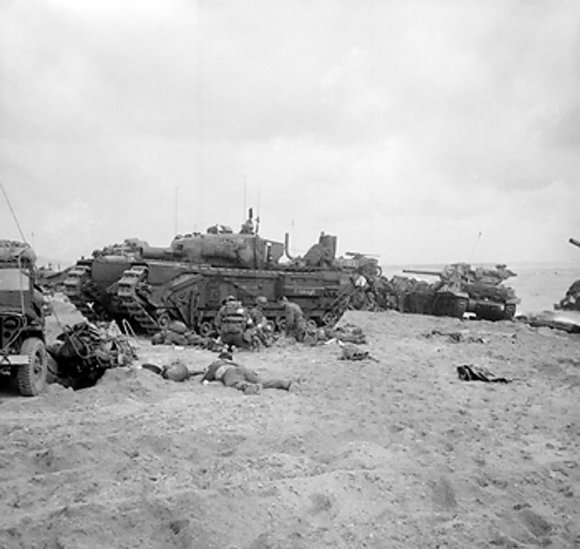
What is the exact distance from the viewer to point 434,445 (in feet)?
18.7

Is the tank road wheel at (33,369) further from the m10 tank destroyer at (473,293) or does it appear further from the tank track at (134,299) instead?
the m10 tank destroyer at (473,293)

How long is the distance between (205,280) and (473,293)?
11.2 metres

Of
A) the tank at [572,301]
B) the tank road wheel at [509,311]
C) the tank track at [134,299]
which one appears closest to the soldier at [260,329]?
the tank track at [134,299]

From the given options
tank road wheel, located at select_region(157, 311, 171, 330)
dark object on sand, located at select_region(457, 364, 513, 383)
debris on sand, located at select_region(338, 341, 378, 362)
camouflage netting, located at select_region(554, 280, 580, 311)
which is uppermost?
camouflage netting, located at select_region(554, 280, 580, 311)

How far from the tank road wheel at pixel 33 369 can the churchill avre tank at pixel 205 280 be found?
17.4ft

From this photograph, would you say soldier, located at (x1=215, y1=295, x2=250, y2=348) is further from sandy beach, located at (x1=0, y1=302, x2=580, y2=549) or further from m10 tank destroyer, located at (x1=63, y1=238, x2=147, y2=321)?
m10 tank destroyer, located at (x1=63, y1=238, x2=147, y2=321)

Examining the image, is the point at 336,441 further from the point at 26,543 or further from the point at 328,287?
the point at 328,287

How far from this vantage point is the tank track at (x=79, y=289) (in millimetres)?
14172

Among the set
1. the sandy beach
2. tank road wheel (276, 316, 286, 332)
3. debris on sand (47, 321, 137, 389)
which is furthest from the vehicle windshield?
tank road wheel (276, 316, 286, 332)

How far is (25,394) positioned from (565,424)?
6125 mm

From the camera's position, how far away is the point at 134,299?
42.2 ft

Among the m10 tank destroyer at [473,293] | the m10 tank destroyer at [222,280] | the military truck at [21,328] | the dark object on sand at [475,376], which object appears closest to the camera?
the military truck at [21,328]

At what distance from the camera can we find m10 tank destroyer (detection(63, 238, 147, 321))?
14289mm

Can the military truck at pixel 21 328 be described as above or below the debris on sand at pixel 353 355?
above
